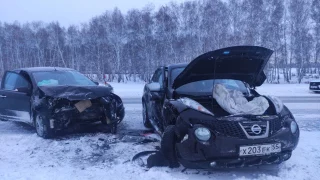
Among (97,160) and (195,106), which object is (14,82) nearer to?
(97,160)

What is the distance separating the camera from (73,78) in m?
7.30

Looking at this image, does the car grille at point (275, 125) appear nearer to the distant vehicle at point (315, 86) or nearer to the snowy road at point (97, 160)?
the snowy road at point (97, 160)

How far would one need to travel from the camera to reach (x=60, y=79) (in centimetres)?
709

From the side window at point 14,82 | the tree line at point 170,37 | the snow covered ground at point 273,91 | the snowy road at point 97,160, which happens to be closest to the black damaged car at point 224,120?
the snowy road at point 97,160

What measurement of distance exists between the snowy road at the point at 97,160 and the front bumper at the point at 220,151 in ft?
0.92

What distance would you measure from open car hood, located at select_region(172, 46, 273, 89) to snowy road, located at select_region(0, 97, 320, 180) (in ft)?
4.90

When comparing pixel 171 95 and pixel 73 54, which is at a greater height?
pixel 73 54

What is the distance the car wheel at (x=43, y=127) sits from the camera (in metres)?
6.02

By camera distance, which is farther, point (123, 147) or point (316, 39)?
point (316, 39)

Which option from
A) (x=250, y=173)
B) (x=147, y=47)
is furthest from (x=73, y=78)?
(x=147, y=47)

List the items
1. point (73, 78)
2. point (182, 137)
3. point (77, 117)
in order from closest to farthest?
point (182, 137) < point (77, 117) < point (73, 78)

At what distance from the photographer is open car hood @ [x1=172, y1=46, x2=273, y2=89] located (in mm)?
4523

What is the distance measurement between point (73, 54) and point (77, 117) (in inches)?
1719

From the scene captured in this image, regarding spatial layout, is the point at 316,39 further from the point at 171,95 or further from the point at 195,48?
the point at 171,95
